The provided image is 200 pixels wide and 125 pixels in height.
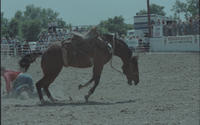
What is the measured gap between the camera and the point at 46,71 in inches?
273

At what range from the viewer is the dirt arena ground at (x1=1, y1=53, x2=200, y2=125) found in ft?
16.0

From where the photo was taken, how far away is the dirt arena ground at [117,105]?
16.0 ft

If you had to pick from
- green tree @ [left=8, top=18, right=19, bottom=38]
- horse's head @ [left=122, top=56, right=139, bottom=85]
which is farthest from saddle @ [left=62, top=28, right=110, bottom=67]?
green tree @ [left=8, top=18, right=19, bottom=38]

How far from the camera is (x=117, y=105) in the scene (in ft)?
21.0

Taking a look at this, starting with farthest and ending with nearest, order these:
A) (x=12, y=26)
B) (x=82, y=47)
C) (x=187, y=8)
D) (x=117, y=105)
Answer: (x=187, y=8) → (x=12, y=26) → (x=82, y=47) → (x=117, y=105)

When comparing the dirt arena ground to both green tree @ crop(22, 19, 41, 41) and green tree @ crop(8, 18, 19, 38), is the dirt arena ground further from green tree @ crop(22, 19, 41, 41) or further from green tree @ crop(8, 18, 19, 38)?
green tree @ crop(22, 19, 41, 41)

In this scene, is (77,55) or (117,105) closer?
(117,105)

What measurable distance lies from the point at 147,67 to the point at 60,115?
371 inches

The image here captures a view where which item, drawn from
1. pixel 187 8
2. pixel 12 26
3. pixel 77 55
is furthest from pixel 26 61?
pixel 187 8

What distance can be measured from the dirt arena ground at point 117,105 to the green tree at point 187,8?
2053 inches

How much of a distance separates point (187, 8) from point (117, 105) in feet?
Result: 206

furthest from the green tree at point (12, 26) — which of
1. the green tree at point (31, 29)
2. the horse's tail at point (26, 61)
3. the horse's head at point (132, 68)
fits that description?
the horse's tail at point (26, 61)

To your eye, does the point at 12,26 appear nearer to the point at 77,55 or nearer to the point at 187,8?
the point at 77,55

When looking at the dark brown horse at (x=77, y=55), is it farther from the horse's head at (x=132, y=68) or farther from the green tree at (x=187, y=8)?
the green tree at (x=187, y=8)
